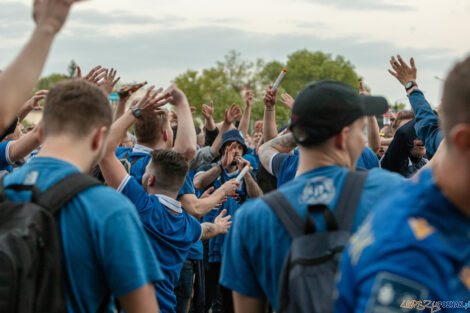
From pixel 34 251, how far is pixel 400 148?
15.7 feet

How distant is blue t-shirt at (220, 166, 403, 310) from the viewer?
2113mm

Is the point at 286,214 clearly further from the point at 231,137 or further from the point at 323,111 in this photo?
the point at 231,137

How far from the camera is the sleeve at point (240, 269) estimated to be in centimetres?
221

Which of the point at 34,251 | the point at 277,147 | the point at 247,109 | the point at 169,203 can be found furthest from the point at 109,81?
the point at 247,109

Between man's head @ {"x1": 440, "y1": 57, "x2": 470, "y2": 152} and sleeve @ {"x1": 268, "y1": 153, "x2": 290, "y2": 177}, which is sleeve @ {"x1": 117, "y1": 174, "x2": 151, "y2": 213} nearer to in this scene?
sleeve @ {"x1": 268, "y1": 153, "x2": 290, "y2": 177}

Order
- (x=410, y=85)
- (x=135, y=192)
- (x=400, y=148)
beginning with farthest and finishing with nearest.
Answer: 1. (x=400, y=148)
2. (x=410, y=85)
3. (x=135, y=192)

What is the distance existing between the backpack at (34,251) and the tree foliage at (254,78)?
2949 cm

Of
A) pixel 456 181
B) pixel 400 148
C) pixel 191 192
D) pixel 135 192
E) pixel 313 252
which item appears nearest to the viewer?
pixel 456 181

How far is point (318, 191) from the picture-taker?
84.4 inches

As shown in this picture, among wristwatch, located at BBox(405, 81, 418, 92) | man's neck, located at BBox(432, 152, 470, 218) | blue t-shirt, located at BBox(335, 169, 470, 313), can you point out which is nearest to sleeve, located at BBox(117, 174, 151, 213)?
blue t-shirt, located at BBox(335, 169, 470, 313)

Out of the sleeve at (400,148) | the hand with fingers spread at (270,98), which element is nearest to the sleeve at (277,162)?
the hand with fingers spread at (270,98)

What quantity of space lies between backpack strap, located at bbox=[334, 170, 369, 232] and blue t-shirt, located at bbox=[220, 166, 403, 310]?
2cm

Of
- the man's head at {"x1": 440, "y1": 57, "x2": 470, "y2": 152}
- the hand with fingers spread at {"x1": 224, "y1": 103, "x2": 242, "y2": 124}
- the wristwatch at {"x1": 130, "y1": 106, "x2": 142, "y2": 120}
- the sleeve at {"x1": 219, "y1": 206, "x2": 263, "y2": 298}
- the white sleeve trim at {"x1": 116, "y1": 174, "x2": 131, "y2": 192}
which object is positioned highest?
the man's head at {"x1": 440, "y1": 57, "x2": 470, "y2": 152}

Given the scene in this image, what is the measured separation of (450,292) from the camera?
1361 millimetres
